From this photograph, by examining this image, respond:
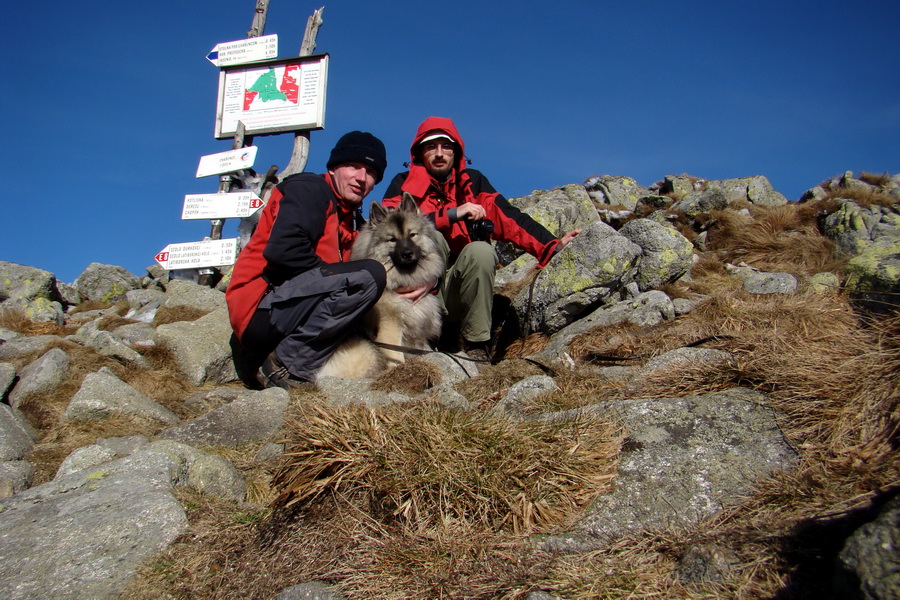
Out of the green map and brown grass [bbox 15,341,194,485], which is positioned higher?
the green map

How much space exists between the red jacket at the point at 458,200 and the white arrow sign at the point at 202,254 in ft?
13.7

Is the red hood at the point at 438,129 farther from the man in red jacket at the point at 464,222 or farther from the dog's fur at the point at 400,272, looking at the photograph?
the dog's fur at the point at 400,272

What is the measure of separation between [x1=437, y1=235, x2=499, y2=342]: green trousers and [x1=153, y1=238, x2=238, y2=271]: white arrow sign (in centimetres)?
486

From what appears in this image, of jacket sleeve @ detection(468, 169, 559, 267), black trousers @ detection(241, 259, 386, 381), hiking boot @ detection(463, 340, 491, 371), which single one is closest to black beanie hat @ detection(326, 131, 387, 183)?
black trousers @ detection(241, 259, 386, 381)

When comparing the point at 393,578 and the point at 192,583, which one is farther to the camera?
the point at 192,583

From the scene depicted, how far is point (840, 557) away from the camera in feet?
4.32

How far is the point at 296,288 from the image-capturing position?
4.71 metres

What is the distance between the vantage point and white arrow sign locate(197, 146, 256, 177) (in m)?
9.44

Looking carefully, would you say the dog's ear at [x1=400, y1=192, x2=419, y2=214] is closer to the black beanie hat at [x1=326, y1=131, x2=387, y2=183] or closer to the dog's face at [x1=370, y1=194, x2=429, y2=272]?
the dog's face at [x1=370, y1=194, x2=429, y2=272]

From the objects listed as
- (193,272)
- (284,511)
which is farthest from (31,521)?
(193,272)

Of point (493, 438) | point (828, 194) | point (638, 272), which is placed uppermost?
point (828, 194)

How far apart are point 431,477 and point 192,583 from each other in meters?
0.96

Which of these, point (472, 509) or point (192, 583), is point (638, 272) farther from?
point (192, 583)

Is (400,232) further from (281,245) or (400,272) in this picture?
(281,245)
